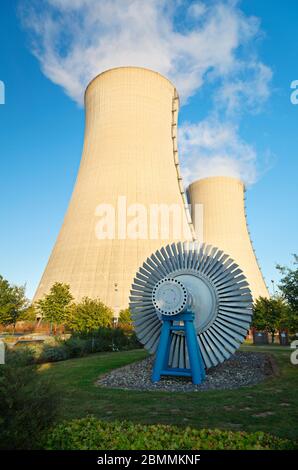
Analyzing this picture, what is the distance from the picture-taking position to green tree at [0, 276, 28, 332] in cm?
2125

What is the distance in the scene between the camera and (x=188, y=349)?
802cm

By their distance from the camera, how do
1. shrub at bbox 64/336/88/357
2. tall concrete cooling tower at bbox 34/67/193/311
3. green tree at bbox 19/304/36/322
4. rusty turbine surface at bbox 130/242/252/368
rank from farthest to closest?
tall concrete cooling tower at bbox 34/67/193/311, green tree at bbox 19/304/36/322, shrub at bbox 64/336/88/357, rusty turbine surface at bbox 130/242/252/368

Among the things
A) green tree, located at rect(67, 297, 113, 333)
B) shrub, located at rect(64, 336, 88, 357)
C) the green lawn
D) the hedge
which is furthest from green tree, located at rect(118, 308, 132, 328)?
the green lawn

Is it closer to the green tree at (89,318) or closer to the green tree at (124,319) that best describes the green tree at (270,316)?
the green tree at (124,319)

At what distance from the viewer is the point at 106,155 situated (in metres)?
25.2

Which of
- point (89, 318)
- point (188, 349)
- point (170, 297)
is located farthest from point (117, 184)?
point (188, 349)

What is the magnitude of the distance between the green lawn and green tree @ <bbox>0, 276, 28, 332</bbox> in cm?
1450

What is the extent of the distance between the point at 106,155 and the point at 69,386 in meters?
19.4

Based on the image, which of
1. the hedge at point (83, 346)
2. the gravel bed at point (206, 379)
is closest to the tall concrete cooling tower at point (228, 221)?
the hedge at point (83, 346)

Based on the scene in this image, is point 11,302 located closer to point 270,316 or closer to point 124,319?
point 124,319

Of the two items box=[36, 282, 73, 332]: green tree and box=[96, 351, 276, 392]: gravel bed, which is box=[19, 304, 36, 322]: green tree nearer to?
box=[36, 282, 73, 332]: green tree

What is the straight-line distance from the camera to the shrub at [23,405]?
3.40 metres
